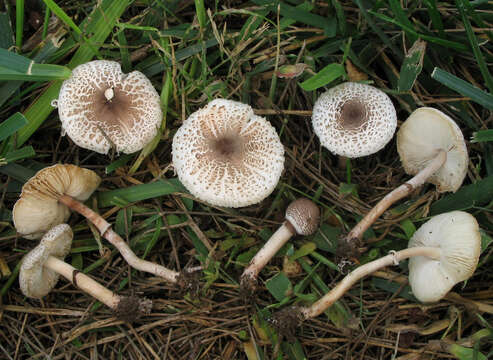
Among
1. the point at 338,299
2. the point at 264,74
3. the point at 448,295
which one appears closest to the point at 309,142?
the point at 264,74

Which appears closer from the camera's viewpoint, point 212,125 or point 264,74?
point 212,125

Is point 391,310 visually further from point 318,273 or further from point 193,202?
point 193,202

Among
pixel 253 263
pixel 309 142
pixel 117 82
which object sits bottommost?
pixel 253 263

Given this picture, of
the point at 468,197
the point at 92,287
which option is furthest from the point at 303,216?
the point at 92,287

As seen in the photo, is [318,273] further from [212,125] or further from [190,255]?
[212,125]

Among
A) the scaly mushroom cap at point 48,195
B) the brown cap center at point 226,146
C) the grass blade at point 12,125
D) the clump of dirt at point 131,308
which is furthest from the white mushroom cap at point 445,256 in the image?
the grass blade at point 12,125

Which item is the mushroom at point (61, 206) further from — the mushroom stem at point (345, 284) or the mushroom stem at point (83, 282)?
the mushroom stem at point (345, 284)

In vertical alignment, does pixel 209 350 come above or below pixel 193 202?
below
